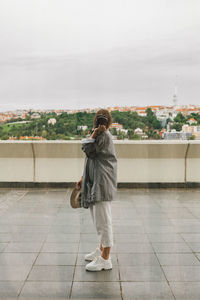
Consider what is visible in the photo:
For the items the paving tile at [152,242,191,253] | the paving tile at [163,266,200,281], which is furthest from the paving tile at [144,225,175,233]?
the paving tile at [163,266,200,281]

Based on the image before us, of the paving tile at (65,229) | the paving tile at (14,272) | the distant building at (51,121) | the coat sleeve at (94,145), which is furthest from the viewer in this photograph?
the distant building at (51,121)

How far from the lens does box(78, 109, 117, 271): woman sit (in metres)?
3.69

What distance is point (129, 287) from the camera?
3326 mm

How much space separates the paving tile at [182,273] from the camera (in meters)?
3.55

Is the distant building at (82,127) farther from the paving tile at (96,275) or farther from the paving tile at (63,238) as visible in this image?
the paving tile at (96,275)

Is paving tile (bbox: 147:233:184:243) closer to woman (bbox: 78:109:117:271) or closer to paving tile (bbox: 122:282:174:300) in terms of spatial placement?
woman (bbox: 78:109:117:271)

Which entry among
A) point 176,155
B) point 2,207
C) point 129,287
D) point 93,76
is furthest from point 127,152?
point 129,287

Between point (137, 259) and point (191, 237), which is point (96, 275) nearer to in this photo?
point (137, 259)

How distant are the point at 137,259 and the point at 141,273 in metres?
0.41

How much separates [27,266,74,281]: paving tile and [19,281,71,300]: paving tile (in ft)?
0.33

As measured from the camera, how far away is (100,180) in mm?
3709

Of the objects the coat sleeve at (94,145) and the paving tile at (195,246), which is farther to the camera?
the paving tile at (195,246)

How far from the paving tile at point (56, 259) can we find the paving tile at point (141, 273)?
60cm

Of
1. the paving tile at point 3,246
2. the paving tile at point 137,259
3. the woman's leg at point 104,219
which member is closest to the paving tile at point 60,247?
the paving tile at point 3,246
